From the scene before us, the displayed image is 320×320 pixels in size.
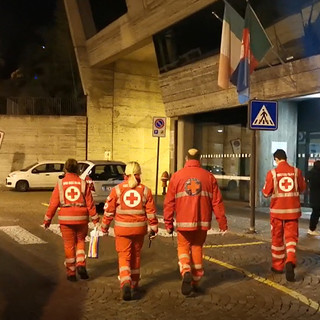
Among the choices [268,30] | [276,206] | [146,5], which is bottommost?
[276,206]

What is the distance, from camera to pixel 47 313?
5.37 meters

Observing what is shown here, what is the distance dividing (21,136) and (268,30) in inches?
619

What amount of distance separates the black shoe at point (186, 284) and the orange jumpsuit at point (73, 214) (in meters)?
1.52

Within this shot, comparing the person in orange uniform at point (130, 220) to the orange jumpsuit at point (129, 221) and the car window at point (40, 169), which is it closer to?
the orange jumpsuit at point (129, 221)

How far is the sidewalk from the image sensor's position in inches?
385

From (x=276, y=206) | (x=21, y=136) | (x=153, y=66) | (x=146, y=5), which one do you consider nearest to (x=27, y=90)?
(x=21, y=136)

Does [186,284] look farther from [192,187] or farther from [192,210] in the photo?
[192,187]

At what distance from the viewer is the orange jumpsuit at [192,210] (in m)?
5.94

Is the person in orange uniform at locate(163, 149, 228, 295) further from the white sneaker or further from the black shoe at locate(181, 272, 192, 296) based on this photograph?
the white sneaker

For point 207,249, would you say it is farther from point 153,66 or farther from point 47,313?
point 153,66

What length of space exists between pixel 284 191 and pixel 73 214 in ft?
10.0

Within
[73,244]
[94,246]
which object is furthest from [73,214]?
[94,246]

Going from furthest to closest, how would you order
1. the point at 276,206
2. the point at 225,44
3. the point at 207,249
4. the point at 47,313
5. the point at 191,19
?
the point at 191,19
the point at 225,44
the point at 207,249
the point at 276,206
the point at 47,313

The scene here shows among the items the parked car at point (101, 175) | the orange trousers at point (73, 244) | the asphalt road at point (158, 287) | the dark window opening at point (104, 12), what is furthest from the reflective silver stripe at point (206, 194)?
the dark window opening at point (104, 12)
